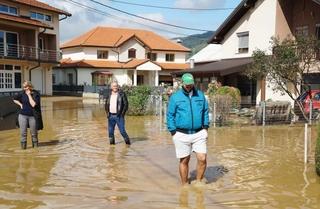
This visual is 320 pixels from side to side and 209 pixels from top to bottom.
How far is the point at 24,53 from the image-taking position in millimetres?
40062

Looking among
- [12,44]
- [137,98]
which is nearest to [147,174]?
[137,98]

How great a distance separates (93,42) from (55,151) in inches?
1760

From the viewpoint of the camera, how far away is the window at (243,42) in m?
28.6

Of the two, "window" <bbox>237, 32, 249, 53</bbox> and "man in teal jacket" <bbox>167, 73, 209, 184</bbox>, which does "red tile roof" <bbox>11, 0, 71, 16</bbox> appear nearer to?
"window" <bbox>237, 32, 249, 53</bbox>

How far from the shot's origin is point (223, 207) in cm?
645

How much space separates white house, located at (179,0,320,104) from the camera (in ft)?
82.7

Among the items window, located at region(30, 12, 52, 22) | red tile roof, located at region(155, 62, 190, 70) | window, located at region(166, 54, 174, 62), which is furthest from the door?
window, located at region(166, 54, 174, 62)

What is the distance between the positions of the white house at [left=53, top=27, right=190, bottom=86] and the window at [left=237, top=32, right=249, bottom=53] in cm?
2525

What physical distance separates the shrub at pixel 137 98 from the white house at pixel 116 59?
105 feet

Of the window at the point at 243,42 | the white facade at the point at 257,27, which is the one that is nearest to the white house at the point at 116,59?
the white facade at the point at 257,27

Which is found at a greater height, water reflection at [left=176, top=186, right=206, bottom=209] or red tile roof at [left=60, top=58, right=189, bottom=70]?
red tile roof at [left=60, top=58, right=189, bottom=70]

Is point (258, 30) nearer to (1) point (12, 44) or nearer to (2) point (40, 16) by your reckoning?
(1) point (12, 44)

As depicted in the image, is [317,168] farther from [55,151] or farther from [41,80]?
[41,80]

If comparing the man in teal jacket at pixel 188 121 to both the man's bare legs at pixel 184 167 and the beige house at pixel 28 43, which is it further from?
the beige house at pixel 28 43
